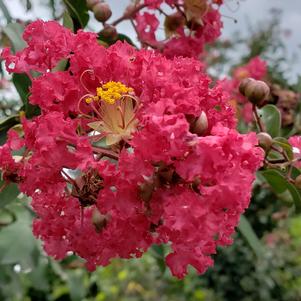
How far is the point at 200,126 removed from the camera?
2.49ft

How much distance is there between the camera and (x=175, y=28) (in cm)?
129

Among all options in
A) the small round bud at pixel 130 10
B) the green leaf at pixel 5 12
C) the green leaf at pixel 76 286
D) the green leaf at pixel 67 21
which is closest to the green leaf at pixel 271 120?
the small round bud at pixel 130 10

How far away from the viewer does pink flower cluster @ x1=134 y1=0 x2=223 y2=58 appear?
1.23 m

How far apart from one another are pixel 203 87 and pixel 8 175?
Result: 11.4 inches

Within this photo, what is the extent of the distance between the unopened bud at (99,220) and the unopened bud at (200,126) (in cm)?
15

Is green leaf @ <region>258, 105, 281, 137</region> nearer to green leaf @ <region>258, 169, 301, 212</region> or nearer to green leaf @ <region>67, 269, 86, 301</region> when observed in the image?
green leaf @ <region>258, 169, 301, 212</region>

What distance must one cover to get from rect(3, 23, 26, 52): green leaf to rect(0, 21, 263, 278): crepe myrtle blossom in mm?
311

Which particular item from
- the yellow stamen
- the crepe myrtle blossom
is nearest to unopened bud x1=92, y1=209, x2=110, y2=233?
the crepe myrtle blossom

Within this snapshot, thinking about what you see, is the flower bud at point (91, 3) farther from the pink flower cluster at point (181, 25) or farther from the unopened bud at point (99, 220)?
the unopened bud at point (99, 220)

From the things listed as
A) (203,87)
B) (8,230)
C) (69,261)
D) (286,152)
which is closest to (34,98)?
(203,87)

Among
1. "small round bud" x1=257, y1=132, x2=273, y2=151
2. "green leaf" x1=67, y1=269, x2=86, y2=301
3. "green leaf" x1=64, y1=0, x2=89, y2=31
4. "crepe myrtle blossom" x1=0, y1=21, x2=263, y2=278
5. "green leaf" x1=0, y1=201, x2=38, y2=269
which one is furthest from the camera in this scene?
"green leaf" x1=67, y1=269, x2=86, y2=301

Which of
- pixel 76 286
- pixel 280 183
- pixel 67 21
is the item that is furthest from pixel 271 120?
pixel 76 286

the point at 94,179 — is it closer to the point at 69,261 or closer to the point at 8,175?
the point at 8,175

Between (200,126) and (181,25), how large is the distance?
56cm
